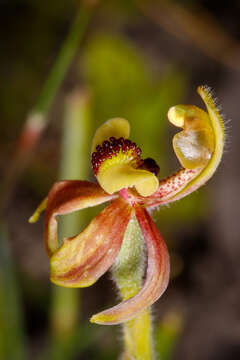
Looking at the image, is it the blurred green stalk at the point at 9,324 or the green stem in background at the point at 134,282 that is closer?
the green stem in background at the point at 134,282

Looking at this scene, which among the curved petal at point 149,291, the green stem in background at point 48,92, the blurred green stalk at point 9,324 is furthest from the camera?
the green stem in background at point 48,92

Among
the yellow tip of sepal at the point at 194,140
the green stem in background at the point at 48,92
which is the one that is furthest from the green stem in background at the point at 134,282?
the green stem in background at the point at 48,92

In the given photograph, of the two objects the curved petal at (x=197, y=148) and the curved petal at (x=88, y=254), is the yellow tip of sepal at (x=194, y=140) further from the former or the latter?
the curved petal at (x=88, y=254)

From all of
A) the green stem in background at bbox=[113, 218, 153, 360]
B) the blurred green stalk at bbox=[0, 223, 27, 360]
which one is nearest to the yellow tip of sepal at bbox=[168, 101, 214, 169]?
the green stem in background at bbox=[113, 218, 153, 360]

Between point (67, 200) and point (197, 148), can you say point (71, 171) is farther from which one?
point (197, 148)

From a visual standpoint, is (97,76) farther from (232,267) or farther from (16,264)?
(232,267)

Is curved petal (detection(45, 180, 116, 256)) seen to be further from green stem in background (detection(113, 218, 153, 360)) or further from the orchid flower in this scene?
green stem in background (detection(113, 218, 153, 360))

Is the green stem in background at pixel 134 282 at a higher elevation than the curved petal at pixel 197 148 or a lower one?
lower

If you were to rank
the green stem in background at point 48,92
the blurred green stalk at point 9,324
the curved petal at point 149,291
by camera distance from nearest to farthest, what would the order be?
the curved petal at point 149,291, the blurred green stalk at point 9,324, the green stem in background at point 48,92
